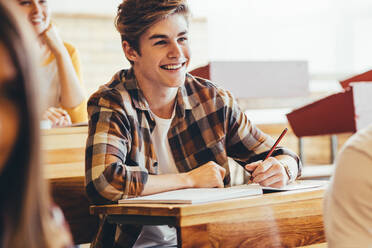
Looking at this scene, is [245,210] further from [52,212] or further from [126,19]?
[126,19]

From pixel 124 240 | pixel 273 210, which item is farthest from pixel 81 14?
pixel 273 210

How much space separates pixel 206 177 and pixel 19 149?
1.02m

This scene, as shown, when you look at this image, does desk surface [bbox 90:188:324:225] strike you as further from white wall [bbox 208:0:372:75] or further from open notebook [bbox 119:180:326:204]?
white wall [bbox 208:0:372:75]

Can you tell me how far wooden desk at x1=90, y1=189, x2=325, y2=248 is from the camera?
3.77 feet

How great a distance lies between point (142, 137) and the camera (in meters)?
1.64

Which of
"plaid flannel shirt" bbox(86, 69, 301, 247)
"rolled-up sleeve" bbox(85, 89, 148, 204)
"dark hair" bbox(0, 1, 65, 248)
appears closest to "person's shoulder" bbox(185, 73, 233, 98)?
"plaid flannel shirt" bbox(86, 69, 301, 247)

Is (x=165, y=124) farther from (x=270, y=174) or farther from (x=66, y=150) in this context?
(x=66, y=150)

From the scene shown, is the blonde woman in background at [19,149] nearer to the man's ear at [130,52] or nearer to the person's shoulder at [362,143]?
the person's shoulder at [362,143]

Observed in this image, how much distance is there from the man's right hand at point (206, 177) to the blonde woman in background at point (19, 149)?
0.95 meters

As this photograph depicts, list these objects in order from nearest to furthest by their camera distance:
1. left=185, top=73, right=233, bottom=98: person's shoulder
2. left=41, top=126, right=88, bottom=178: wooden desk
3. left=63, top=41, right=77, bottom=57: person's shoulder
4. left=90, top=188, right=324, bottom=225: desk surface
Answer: left=90, top=188, right=324, bottom=225: desk surface, left=185, top=73, right=233, bottom=98: person's shoulder, left=41, top=126, right=88, bottom=178: wooden desk, left=63, top=41, right=77, bottom=57: person's shoulder

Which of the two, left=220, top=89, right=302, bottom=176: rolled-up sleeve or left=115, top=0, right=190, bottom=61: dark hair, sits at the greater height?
left=115, top=0, right=190, bottom=61: dark hair

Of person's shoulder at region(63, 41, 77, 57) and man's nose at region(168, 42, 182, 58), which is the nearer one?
man's nose at region(168, 42, 182, 58)

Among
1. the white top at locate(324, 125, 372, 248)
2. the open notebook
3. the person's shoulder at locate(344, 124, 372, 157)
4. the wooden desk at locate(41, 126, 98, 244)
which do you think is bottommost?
the wooden desk at locate(41, 126, 98, 244)

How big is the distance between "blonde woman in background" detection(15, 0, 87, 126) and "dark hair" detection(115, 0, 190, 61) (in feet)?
2.13
